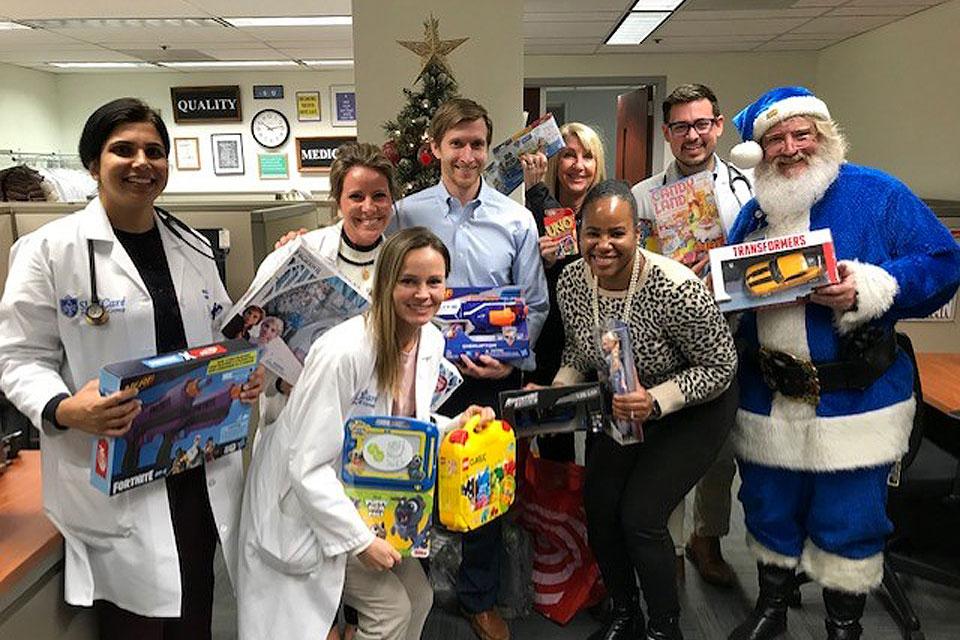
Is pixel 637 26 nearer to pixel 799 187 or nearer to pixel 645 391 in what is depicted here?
pixel 799 187

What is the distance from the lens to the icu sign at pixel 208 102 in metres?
8.88

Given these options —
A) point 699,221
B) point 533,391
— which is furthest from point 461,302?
point 699,221

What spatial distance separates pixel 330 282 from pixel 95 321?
523 mm

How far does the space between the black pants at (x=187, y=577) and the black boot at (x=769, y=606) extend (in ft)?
5.24

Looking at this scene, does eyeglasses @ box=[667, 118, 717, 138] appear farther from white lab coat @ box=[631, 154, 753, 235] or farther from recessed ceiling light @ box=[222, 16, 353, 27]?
recessed ceiling light @ box=[222, 16, 353, 27]

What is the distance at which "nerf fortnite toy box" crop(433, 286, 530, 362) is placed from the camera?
2.02 m

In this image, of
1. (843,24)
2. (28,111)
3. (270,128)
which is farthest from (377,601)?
(28,111)

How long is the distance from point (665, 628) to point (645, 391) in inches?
27.1

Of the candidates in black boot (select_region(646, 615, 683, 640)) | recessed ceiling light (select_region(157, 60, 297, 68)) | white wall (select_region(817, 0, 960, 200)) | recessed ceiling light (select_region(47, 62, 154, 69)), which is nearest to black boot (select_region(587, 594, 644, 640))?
black boot (select_region(646, 615, 683, 640))

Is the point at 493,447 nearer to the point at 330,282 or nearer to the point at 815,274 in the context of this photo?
the point at 330,282

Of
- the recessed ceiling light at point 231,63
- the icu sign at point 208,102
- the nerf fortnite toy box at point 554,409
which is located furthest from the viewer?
the icu sign at point 208,102

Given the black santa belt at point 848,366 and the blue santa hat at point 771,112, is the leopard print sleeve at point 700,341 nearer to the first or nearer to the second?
the black santa belt at point 848,366

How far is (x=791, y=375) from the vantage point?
78.5 inches

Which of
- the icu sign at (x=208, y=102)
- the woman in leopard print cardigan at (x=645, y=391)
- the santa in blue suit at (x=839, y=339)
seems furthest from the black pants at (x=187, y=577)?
the icu sign at (x=208, y=102)
